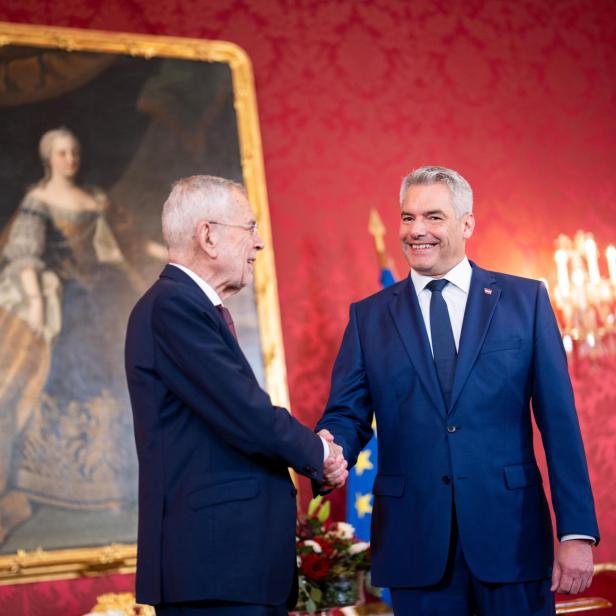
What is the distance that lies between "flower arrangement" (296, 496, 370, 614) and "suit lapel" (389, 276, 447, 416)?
1431 millimetres

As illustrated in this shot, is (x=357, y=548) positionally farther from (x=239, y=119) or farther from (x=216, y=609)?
(x=239, y=119)

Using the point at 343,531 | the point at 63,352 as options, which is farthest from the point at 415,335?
the point at 63,352

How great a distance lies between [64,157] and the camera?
187 inches

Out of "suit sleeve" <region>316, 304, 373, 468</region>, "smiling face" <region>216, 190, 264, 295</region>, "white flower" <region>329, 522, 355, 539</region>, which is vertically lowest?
"white flower" <region>329, 522, 355, 539</region>

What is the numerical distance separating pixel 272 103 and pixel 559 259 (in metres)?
1.95

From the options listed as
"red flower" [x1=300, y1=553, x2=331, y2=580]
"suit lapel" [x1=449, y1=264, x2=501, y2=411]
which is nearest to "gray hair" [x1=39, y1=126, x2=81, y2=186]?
"red flower" [x1=300, y1=553, x2=331, y2=580]

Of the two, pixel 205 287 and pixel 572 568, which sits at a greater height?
pixel 205 287

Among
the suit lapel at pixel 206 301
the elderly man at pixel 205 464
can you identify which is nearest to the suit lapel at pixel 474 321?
the elderly man at pixel 205 464

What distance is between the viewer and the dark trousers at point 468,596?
251 centimetres

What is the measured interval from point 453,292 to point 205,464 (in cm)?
101

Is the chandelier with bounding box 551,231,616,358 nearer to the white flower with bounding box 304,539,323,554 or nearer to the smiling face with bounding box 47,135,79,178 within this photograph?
the white flower with bounding box 304,539,323,554

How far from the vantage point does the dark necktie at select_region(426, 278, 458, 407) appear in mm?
2699

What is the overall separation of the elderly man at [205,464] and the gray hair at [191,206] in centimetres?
13

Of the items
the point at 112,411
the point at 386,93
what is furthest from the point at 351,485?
the point at 386,93
